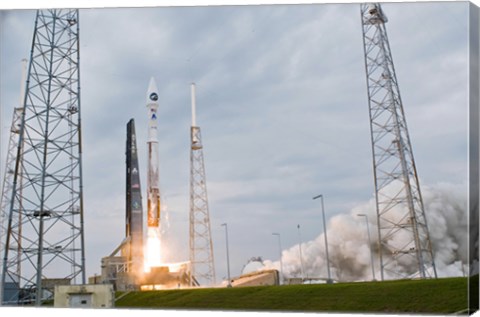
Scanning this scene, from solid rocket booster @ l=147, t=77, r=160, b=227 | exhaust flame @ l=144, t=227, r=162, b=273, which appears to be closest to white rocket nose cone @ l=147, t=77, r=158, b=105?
solid rocket booster @ l=147, t=77, r=160, b=227

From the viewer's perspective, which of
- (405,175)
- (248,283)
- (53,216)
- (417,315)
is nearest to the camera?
(417,315)

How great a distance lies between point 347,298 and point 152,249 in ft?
106

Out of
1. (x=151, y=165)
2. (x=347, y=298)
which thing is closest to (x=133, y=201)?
(x=151, y=165)

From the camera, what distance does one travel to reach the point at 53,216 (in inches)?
1423

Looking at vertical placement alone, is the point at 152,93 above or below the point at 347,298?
above

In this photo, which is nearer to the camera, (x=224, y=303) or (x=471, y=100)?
(x=471, y=100)

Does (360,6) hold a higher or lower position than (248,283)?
higher

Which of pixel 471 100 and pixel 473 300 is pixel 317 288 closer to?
pixel 473 300

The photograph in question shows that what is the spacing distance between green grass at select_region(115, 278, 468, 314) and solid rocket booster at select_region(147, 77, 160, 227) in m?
18.3

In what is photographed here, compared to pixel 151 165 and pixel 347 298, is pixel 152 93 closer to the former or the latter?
pixel 151 165

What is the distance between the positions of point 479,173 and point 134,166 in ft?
140

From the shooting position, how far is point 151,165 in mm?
63406

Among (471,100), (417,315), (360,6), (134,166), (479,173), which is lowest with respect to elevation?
(417,315)

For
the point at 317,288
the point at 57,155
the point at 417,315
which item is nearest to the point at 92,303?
the point at 57,155
